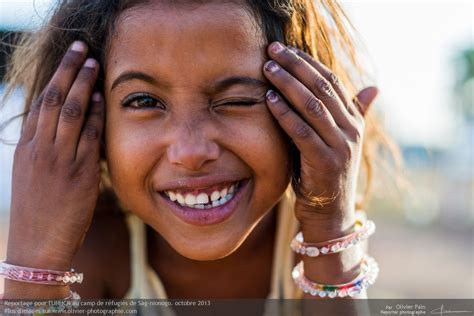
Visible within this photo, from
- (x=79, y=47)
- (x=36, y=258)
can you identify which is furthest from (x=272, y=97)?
(x=36, y=258)

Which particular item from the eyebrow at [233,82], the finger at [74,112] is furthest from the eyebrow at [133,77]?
the eyebrow at [233,82]

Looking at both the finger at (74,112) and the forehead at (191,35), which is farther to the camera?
the finger at (74,112)

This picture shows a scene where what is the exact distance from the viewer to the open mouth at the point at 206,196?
2.26 m

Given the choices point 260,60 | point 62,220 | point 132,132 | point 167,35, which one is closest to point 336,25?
point 260,60

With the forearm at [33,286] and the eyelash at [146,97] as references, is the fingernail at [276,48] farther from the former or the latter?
the forearm at [33,286]

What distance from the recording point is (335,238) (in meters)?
2.42

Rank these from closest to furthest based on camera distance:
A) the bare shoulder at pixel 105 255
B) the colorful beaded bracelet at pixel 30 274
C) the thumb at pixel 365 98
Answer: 1. the colorful beaded bracelet at pixel 30 274
2. the thumb at pixel 365 98
3. the bare shoulder at pixel 105 255

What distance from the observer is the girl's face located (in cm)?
210

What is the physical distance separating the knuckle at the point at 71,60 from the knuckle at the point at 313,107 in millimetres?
965

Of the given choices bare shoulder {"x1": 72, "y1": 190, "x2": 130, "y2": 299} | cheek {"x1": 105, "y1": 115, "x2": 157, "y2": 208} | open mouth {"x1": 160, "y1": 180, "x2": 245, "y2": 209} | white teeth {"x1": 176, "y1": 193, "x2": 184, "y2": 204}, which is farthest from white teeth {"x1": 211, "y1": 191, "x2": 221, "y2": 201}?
bare shoulder {"x1": 72, "y1": 190, "x2": 130, "y2": 299}

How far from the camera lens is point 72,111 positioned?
2.31m

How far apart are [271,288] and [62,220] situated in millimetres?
1241

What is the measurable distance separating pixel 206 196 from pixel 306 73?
0.62m

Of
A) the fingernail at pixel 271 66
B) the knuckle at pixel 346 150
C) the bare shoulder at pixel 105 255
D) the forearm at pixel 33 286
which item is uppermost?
the fingernail at pixel 271 66
